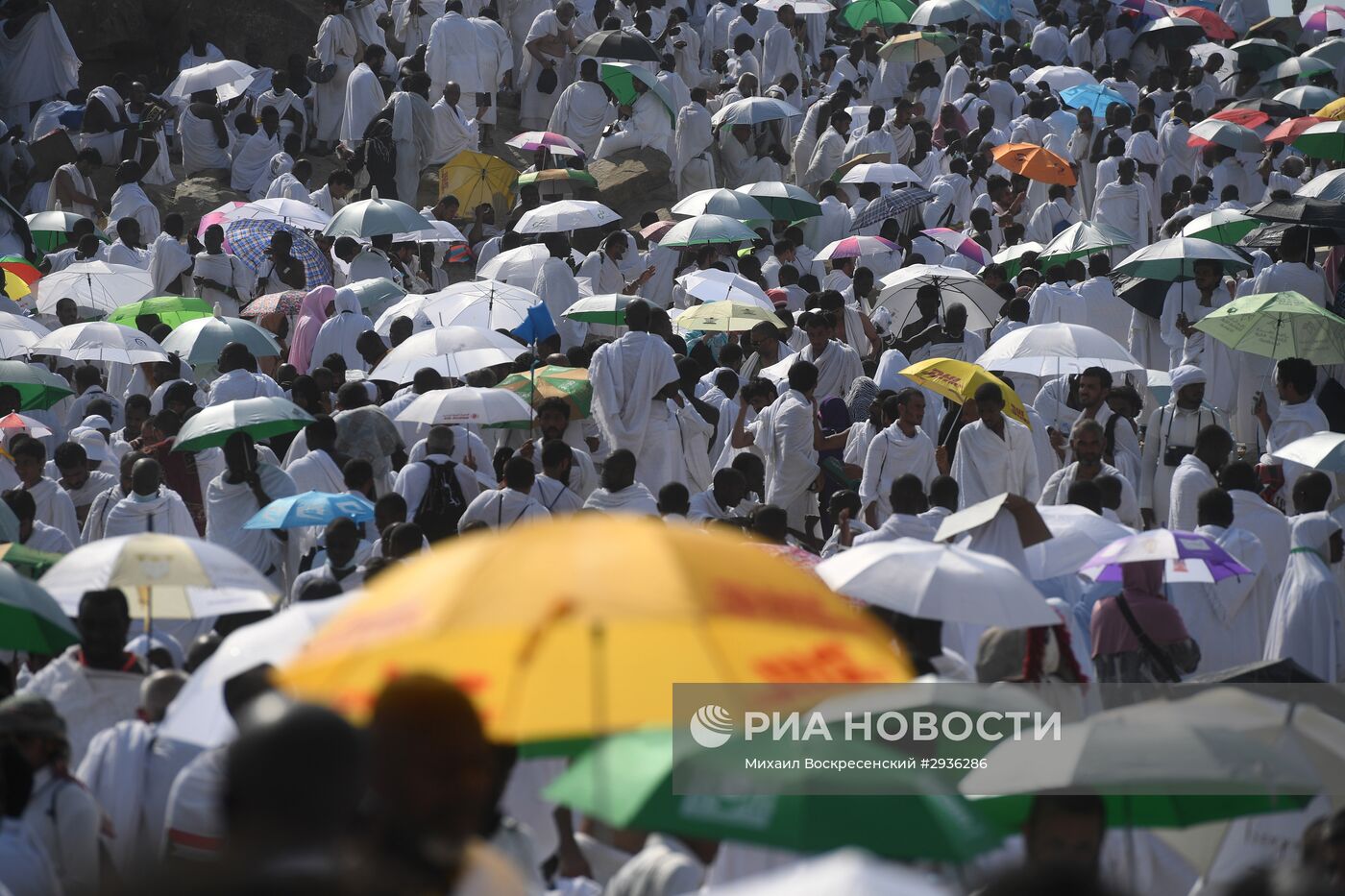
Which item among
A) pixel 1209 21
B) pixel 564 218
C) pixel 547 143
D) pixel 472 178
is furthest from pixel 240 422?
pixel 1209 21

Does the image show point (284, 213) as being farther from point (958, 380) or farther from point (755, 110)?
point (958, 380)

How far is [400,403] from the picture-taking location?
1185 centimetres

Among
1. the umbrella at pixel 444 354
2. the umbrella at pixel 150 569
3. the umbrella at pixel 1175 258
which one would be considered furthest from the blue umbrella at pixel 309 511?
the umbrella at pixel 1175 258

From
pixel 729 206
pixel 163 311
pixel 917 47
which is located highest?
pixel 163 311

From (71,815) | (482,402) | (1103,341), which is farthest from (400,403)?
(71,815)

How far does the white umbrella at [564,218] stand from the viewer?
17.1 metres

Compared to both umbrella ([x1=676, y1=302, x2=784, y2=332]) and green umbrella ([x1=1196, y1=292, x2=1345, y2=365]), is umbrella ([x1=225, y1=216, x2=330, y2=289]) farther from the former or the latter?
green umbrella ([x1=1196, y1=292, x2=1345, y2=365])

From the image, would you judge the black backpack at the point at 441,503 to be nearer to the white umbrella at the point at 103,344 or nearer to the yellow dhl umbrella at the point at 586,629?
the white umbrella at the point at 103,344

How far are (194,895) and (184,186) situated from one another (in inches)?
780

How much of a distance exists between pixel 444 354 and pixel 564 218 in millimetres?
5525

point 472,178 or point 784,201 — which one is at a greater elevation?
point 784,201

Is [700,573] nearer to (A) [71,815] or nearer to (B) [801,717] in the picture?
(B) [801,717]

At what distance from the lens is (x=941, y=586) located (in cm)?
660

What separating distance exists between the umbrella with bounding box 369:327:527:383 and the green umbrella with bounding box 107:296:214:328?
3.20 m
